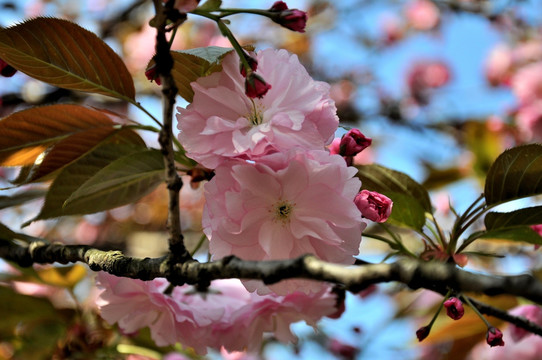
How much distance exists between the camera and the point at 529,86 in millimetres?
2578

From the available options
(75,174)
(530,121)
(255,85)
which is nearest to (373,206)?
(255,85)

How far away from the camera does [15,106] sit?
2121 mm

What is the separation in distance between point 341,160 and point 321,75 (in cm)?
285

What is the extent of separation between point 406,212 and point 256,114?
302mm

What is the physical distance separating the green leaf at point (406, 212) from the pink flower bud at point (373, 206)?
14 cm

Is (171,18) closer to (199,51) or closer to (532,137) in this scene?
(199,51)

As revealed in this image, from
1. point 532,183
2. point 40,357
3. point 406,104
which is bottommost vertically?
point 40,357

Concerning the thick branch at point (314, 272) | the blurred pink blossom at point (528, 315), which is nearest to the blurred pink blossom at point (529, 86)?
the blurred pink blossom at point (528, 315)

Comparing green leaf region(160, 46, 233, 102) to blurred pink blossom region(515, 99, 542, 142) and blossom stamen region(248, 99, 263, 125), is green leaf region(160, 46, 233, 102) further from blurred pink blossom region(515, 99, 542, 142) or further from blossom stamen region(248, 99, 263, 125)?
blurred pink blossom region(515, 99, 542, 142)

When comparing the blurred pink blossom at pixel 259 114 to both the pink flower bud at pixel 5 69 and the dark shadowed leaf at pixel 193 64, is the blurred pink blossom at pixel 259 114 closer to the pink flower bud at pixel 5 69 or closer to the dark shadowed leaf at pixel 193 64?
the dark shadowed leaf at pixel 193 64

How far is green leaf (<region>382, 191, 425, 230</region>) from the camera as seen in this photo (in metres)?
0.90

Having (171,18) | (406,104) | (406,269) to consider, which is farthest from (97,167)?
(406,104)

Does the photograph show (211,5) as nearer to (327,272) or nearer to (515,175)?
(327,272)

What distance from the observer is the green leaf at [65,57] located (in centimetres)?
80
